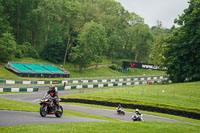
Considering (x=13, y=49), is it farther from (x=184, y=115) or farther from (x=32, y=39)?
(x=184, y=115)

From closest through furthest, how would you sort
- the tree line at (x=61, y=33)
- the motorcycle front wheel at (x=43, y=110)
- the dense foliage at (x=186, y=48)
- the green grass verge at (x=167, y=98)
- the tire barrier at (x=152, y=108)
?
the motorcycle front wheel at (x=43, y=110), the tire barrier at (x=152, y=108), the green grass verge at (x=167, y=98), the dense foliage at (x=186, y=48), the tree line at (x=61, y=33)

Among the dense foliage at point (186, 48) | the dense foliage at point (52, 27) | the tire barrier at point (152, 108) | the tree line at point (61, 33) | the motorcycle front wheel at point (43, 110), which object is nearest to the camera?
the motorcycle front wheel at point (43, 110)

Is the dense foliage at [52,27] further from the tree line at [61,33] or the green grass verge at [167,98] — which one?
the green grass verge at [167,98]

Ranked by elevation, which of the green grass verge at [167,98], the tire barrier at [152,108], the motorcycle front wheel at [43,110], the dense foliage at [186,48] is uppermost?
the dense foliage at [186,48]

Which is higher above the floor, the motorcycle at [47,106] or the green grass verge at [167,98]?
the motorcycle at [47,106]

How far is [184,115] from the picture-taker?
28.8 m

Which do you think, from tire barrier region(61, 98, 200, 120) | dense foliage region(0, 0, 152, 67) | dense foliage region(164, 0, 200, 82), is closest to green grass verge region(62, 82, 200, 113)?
tire barrier region(61, 98, 200, 120)

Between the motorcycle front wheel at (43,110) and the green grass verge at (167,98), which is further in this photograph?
the green grass verge at (167,98)

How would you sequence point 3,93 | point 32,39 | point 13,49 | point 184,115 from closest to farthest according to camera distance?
point 184,115, point 3,93, point 13,49, point 32,39

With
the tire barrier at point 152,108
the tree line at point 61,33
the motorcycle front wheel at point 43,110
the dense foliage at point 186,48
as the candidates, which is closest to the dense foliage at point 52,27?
the tree line at point 61,33

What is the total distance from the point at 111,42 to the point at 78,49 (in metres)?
25.3

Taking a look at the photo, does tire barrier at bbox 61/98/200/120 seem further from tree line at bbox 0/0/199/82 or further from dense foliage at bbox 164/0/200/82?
tree line at bbox 0/0/199/82

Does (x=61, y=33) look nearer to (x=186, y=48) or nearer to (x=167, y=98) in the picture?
(x=186, y=48)

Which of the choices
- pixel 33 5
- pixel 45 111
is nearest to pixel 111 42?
pixel 33 5
